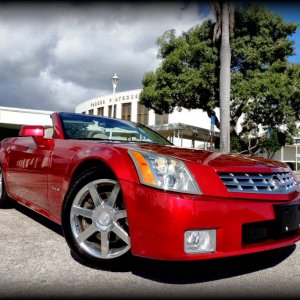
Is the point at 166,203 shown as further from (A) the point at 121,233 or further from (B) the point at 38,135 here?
(B) the point at 38,135

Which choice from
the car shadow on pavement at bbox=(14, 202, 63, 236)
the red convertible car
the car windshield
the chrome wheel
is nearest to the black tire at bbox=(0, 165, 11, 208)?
the car shadow on pavement at bbox=(14, 202, 63, 236)

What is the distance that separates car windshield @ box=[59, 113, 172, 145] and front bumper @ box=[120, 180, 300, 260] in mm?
1327

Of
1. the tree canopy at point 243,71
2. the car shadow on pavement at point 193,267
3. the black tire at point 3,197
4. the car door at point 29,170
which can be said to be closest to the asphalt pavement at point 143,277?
the car shadow on pavement at point 193,267

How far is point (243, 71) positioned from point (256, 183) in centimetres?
1639

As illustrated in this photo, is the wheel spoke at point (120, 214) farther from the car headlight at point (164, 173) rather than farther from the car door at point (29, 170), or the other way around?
the car door at point (29, 170)

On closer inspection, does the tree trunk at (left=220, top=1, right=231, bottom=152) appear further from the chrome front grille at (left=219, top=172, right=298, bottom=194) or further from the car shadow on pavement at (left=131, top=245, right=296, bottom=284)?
the chrome front grille at (left=219, top=172, right=298, bottom=194)

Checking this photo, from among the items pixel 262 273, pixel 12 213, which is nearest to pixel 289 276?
pixel 262 273

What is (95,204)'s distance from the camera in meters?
2.75

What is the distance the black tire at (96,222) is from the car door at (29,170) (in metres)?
0.67

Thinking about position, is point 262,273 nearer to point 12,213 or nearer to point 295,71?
point 12,213

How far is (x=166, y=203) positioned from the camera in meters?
2.26

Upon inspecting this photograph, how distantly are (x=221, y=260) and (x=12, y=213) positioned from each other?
2955mm

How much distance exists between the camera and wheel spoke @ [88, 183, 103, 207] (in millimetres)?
2742

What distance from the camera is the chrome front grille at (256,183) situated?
244cm
